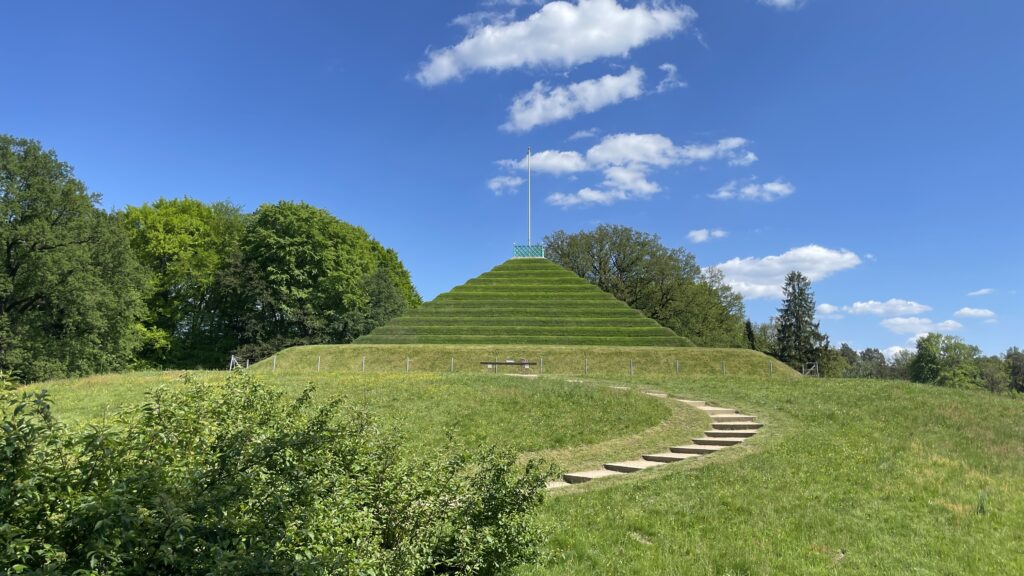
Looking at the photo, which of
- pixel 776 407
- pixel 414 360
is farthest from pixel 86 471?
pixel 414 360

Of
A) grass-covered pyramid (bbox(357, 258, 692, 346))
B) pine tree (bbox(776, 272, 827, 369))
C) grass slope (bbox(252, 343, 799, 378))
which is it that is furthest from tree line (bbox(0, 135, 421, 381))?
pine tree (bbox(776, 272, 827, 369))

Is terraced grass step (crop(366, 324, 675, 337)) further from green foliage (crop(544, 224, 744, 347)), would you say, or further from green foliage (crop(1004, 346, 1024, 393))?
green foliage (crop(1004, 346, 1024, 393))

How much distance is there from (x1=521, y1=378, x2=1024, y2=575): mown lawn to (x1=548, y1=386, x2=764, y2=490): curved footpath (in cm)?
55

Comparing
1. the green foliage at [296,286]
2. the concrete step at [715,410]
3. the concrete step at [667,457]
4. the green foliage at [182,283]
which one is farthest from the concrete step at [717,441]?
the green foliage at [182,283]

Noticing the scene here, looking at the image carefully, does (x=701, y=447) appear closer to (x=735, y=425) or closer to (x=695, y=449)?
(x=695, y=449)

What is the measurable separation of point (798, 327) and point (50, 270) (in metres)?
73.6

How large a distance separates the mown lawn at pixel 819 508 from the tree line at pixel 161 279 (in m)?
34.5

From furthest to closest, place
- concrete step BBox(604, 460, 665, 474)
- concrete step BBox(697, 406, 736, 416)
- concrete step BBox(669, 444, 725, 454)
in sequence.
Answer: concrete step BBox(697, 406, 736, 416) < concrete step BBox(669, 444, 725, 454) < concrete step BBox(604, 460, 665, 474)

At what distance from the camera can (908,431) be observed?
47.2 feet

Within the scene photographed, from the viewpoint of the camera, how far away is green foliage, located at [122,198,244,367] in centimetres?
4538

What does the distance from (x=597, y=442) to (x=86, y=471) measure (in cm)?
1137

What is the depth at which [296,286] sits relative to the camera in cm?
4703

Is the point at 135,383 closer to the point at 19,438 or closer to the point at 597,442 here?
the point at 597,442

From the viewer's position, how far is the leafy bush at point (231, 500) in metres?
3.14
